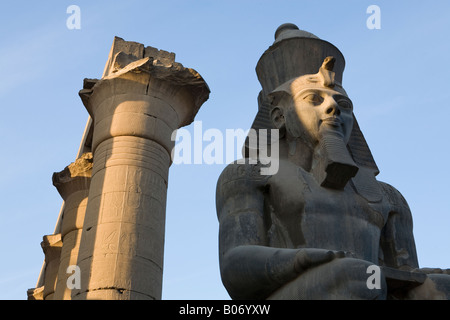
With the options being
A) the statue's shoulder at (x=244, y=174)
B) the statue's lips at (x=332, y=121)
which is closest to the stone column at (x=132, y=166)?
the statue's shoulder at (x=244, y=174)

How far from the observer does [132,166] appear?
10.8m

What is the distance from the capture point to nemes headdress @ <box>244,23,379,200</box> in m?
5.64

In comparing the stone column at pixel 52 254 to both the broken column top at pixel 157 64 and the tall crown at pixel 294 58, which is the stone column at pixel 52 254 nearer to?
the broken column top at pixel 157 64

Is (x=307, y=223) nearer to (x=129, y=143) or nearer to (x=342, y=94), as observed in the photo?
(x=342, y=94)

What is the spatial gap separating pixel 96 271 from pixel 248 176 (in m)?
5.04

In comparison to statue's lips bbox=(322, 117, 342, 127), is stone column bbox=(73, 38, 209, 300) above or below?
above

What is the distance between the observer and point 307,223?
16.0 feet

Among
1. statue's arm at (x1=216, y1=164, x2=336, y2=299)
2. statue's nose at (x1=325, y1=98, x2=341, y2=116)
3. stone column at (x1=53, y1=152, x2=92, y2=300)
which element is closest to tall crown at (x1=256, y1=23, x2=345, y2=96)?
statue's nose at (x1=325, y1=98, x2=341, y2=116)

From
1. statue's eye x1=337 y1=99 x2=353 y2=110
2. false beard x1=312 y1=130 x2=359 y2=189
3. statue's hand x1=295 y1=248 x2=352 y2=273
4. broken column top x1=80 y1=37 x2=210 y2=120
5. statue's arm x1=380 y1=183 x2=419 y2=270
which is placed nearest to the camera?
statue's hand x1=295 y1=248 x2=352 y2=273

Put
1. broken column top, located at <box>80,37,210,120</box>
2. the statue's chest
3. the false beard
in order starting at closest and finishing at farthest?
1. the statue's chest
2. the false beard
3. broken column top, located at <box>80,37,210,120</box>

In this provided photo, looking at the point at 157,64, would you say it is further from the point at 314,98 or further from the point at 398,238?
the point at 398,238

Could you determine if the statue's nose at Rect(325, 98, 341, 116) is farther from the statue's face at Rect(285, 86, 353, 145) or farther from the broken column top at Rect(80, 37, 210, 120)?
the broken column top at Rect(80, 37, 210, 120)

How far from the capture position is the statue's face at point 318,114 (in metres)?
5.28

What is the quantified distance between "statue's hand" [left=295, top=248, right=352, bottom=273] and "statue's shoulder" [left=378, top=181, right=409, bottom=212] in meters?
1.30
